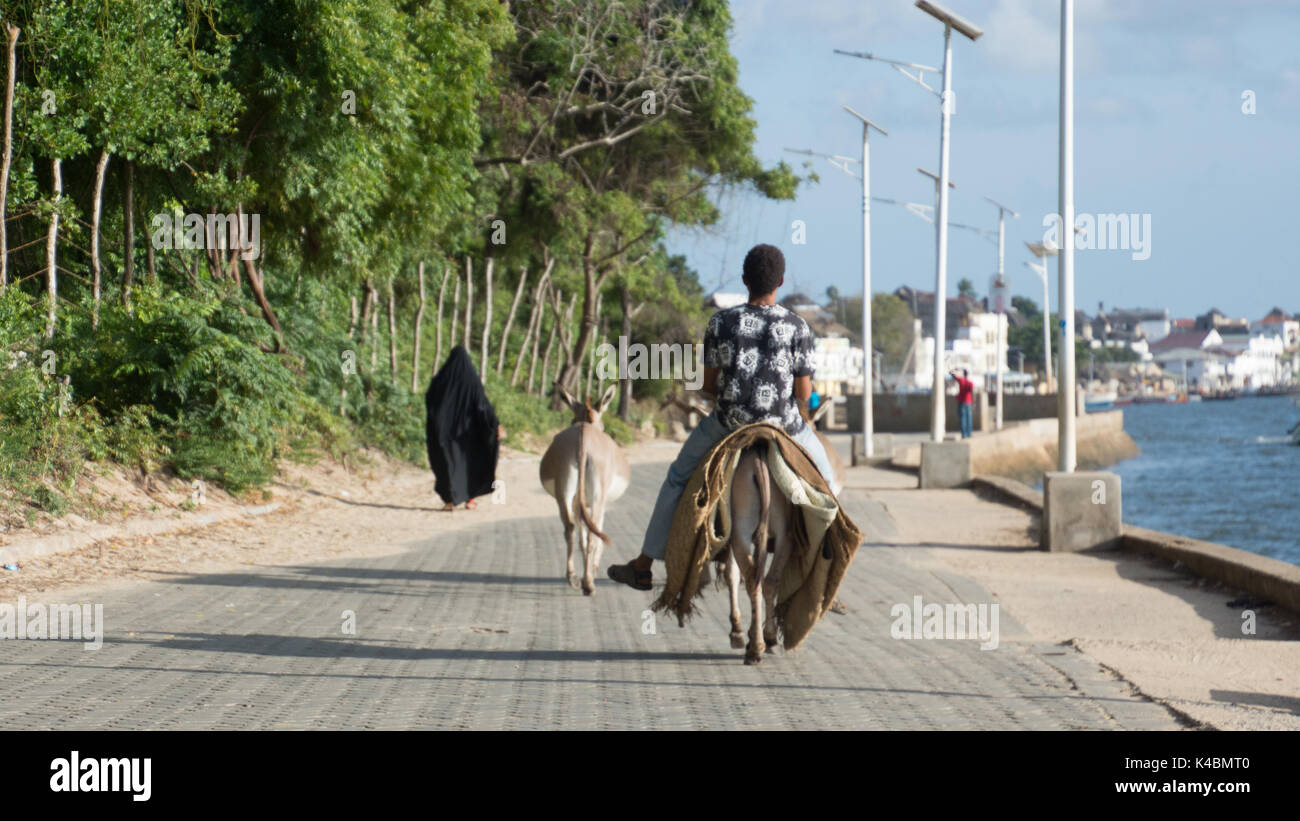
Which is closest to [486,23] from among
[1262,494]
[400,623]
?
[400,623]

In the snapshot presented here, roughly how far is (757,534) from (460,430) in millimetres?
11944

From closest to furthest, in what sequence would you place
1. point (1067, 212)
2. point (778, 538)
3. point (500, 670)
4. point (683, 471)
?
1. point (500, 670)
2. point (778, 538)
3. point (683, 471)
4. point (1067, 212)

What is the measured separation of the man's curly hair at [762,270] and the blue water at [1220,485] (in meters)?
21.4

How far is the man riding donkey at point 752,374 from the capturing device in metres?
8.75

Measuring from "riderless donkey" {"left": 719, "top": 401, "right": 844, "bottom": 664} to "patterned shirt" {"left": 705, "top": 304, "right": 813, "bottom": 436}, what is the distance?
325mm

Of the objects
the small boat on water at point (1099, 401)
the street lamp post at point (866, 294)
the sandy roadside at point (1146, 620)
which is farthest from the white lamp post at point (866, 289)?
the small boat on water at point (1099, 401)

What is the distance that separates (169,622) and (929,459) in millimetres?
19480

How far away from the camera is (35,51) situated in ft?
51.4

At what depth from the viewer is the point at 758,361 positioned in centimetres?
875

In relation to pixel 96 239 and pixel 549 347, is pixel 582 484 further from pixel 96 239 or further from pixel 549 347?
pixel 549 347

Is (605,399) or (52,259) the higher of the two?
(52,259)

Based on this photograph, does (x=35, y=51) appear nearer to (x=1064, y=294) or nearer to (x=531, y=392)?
(x=1064, y=294)

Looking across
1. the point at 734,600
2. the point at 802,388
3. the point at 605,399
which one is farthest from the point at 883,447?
the point at 734,600

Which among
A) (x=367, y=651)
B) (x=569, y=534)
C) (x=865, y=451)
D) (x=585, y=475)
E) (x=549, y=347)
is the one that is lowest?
(x=865, y=451)
